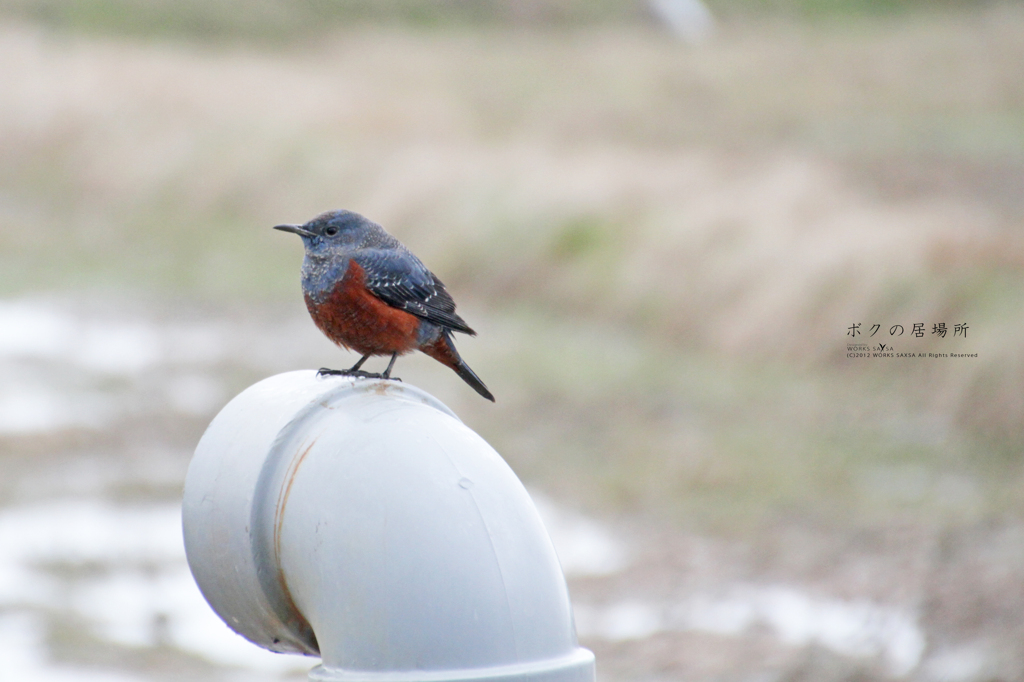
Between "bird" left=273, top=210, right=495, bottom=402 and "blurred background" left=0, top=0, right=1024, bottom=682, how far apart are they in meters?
2.71

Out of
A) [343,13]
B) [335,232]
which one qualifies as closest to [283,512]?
[335,232]

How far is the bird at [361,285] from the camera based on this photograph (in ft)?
10.9

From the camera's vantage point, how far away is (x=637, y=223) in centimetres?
1368

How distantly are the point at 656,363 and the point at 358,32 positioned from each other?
27.8 metres

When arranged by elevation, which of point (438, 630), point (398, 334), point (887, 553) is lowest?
point (438, 630)

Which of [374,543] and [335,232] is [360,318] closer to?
[335,232]

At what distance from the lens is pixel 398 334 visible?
11.2 feet

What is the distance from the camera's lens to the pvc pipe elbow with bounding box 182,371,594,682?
82.9 inches

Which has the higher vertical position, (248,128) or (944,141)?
(944,141)

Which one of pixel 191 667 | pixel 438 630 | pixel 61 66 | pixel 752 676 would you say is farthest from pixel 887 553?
pixel 61 66

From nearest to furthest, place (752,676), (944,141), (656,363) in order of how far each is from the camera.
A: (752,676), (656,363), (944,141)

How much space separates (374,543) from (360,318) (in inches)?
49.6

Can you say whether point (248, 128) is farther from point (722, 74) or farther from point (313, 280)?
point (313, 280)

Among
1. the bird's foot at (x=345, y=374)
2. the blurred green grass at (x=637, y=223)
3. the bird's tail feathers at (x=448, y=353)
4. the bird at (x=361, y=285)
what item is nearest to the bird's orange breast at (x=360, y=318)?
the bird at (x=361, y=285)
